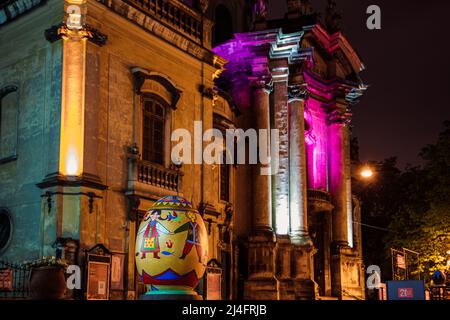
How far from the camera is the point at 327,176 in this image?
118 feet

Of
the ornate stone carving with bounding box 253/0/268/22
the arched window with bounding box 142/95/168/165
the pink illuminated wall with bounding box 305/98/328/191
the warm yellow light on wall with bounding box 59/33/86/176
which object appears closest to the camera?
the warm yellow light on wall with bounding box 59/33/86/176

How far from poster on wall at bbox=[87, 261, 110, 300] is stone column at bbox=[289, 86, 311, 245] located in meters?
13.2

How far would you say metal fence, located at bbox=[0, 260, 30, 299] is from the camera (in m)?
17.5

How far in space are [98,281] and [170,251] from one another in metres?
6.51

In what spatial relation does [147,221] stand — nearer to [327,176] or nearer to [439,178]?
[327,176]

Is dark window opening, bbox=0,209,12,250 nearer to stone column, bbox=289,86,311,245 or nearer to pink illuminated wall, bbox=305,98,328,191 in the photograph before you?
stone column, bbox=289,86,311,245

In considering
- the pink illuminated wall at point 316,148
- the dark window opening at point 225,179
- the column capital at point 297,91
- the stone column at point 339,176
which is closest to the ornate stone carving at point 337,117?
the stone column at point 339,176

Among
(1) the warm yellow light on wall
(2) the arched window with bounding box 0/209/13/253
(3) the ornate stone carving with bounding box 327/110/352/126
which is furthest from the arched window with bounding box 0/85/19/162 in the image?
(3) the ornate stone carving with bounding box 327/110/352/126

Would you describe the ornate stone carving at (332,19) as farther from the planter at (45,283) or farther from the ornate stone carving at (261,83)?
the planter at (45,283)

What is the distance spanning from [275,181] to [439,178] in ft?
38.7

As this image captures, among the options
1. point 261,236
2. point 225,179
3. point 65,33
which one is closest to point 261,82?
point 225,179

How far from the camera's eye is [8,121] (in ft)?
66.9

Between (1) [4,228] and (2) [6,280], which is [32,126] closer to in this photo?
(1) [4,228]

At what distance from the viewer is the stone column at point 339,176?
116 feet
